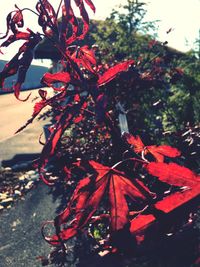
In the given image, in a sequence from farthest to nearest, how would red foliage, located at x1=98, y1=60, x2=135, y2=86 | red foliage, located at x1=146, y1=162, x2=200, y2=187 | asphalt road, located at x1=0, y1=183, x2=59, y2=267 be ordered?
asphalt road, located at x1=0, y1=183, x2=59, y2=267, red foliage, located at x1=98, y1=60, x2=135, y2=86, red foliage, located at x1=146, y1=162, x2=200, y2=187

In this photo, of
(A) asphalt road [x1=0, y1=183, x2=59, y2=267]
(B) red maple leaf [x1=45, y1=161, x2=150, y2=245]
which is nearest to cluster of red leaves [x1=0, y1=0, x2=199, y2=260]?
(B) red maple leaf [x1=45, y1=161, x2=150, y2=245]

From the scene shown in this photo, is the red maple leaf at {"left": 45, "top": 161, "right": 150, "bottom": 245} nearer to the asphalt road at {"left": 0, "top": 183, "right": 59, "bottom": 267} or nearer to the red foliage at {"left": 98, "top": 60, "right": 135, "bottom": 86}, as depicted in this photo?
the red foliage at {"left": 98, "top": 60, "right": 135, "bottom": 86}

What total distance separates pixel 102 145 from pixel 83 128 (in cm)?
52

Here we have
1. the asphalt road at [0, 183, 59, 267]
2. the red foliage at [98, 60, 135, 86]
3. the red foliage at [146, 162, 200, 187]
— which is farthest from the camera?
the asphalt road at [0, 183, 59, 267]

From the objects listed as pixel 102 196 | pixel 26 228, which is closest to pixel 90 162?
pixel 102 196

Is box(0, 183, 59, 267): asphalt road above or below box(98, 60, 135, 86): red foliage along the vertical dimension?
below

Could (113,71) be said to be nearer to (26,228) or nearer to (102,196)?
(102,196)

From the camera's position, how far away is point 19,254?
3570 millimetres

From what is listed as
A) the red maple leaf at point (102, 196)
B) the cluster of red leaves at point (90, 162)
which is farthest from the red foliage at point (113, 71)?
the red maple leaf at point (102, 196)

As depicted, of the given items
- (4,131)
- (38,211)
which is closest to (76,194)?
(38,211)

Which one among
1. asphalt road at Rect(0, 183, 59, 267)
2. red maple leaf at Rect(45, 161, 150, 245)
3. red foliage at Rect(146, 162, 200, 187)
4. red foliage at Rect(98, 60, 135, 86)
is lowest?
asphalt road at Rect(0, 183, 59, 267)

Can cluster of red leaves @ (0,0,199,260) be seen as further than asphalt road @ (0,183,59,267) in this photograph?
No

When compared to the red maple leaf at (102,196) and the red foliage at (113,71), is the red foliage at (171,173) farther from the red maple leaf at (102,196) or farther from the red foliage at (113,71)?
the red foliage at (113,71)

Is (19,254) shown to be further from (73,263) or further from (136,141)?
(136,141)
